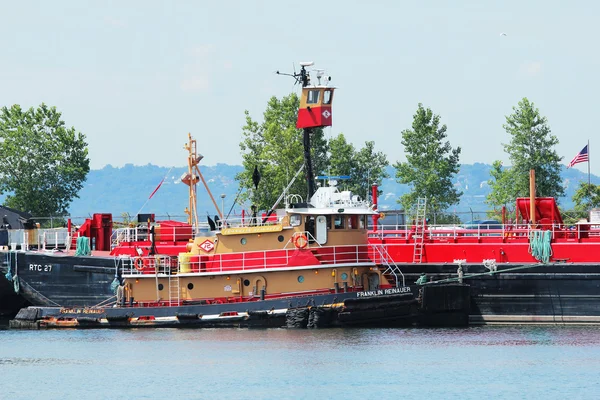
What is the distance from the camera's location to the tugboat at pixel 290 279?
50.2 metres

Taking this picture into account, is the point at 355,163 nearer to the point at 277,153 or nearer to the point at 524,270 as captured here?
the point at 277,153

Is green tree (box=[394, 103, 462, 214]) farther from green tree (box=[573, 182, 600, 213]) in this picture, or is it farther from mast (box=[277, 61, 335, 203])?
mast (box=[277, 61, 335, 203])

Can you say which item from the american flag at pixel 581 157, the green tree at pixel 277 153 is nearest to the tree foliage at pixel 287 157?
the green tree at pixel 277 153

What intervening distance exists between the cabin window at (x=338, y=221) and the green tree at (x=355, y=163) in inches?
1444

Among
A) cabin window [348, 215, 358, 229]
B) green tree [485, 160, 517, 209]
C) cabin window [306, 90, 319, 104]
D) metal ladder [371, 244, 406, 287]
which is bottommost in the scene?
metal ladder [371, 244, 406, 287]

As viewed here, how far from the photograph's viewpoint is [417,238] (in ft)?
179

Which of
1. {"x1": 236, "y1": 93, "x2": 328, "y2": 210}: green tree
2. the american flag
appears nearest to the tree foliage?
{"x1": 236, "y1": 93, "x2": 328, "y2": 210}: green tree

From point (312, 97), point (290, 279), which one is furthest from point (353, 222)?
point (312, 97)

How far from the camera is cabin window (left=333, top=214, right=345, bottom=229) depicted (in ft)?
168

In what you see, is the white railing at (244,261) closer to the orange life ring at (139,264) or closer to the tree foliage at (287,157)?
the orange life ring at (139,264)

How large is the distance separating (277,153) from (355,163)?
9.18m

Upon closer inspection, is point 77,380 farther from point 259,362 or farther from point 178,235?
point 178,235

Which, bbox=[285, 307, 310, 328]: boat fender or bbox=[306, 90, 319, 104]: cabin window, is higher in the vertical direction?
bbox=[306, 90, 319, 104]: cabin window

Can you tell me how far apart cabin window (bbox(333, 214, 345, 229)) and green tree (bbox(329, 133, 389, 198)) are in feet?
120
